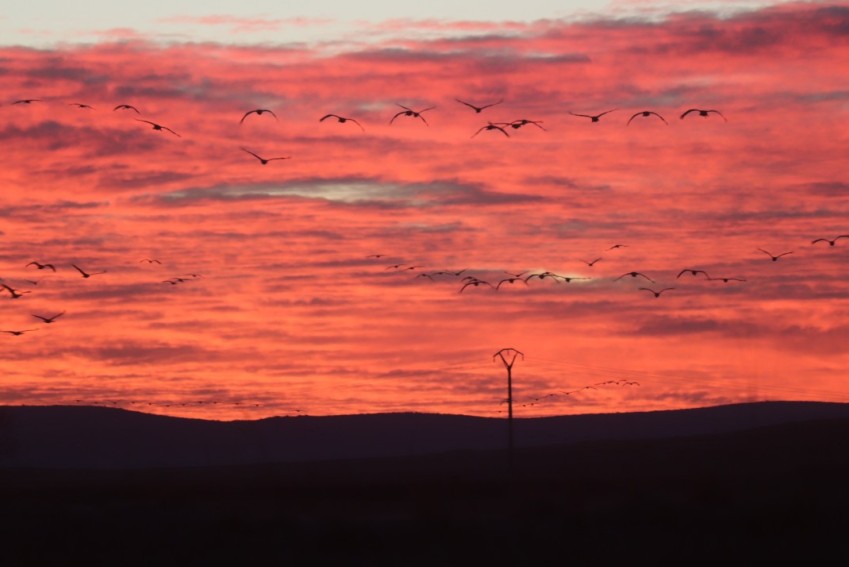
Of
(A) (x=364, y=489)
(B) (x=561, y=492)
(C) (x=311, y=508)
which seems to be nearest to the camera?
(C) (x=311, y=508)

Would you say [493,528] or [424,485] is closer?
[493,528]

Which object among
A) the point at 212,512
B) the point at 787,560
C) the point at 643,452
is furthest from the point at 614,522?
the point at 643,452

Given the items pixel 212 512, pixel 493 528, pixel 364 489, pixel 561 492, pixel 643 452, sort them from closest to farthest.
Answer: pixel 493 528 < pixel 212 512 < pixel 561 492 < pixel 364 489 < pixel 643 452

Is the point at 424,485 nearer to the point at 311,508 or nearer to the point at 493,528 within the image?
the point at 311,508

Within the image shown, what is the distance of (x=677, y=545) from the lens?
5588 centimetres

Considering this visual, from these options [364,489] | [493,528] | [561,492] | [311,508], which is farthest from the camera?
[364,489]

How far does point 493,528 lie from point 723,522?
9.94m

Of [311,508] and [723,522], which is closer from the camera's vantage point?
[723,522]

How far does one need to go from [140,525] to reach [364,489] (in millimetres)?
39553

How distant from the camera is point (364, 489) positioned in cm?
10362

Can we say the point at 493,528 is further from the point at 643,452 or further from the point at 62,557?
the point at 643,452

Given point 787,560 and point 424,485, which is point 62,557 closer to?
point 787,560

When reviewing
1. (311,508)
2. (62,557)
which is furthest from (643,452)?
(62,557)

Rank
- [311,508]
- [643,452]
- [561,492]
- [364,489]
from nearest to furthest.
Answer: [311,508], [561,492], [364,489], [643,452]
